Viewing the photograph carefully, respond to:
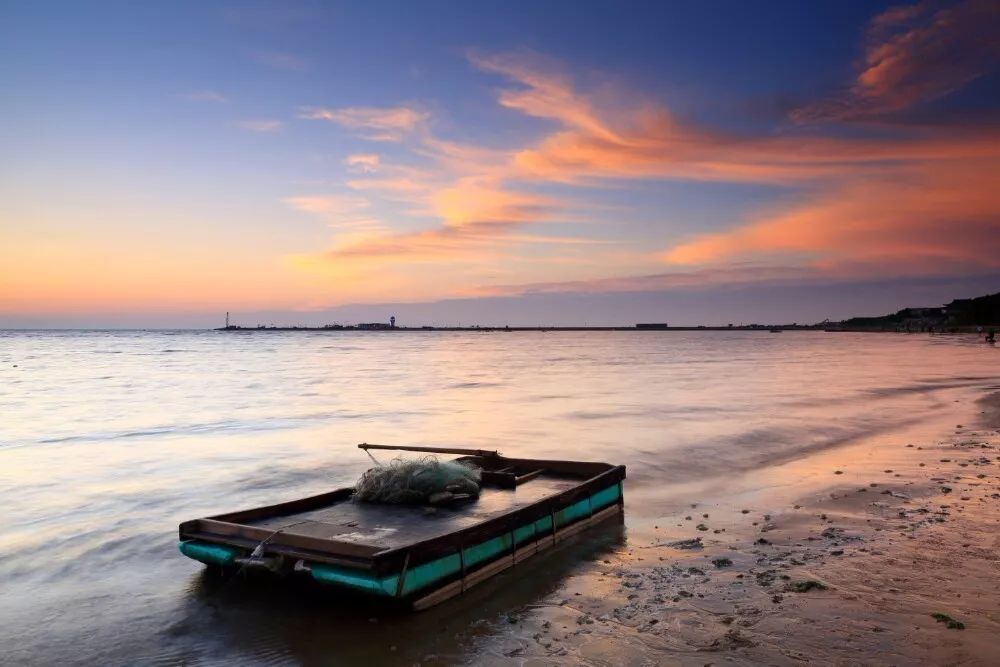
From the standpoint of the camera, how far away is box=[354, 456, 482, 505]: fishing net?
420 inches

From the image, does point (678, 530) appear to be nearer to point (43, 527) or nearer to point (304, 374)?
point (43, 527)

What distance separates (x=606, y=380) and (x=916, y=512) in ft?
123

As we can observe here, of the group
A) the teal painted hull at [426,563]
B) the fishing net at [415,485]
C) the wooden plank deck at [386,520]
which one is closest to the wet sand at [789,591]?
the teal painted hull at [426,563]

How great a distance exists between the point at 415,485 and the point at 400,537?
73.9 inches

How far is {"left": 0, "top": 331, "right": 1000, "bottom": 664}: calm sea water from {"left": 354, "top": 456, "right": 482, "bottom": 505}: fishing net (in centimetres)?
181

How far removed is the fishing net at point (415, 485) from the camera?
10656 millimetres

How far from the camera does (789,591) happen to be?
8.62 meters

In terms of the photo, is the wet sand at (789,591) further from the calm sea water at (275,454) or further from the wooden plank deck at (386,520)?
the wooden plank deck at (386,520)

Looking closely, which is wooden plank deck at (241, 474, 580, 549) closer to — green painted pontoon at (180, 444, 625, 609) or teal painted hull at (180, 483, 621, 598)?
green painted pontoon at (180, 444, 625, 609)

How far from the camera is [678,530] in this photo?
11852mm

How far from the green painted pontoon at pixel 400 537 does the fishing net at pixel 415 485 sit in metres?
0.17

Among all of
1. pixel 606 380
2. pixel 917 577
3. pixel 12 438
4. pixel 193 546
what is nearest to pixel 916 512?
pixel 917 577

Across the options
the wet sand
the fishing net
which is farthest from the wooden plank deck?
the wet sand

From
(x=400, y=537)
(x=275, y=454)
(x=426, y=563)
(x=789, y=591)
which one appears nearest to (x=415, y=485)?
(x=400, y=537)
